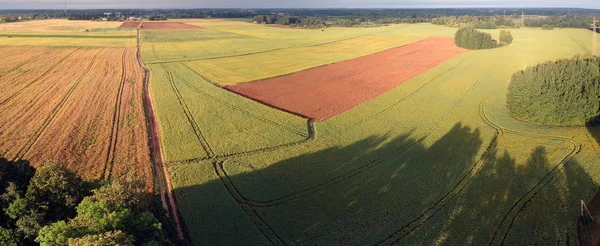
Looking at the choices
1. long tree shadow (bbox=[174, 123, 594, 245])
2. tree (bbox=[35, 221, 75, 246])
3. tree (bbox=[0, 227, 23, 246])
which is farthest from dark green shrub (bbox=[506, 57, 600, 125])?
tree (bbox=[0, 227, 23, 246])

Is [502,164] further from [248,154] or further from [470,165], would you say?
[248,154]

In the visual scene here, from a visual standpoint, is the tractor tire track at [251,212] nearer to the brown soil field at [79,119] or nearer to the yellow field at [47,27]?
the brown soil field at [79,119]

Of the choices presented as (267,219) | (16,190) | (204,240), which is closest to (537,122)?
(267,219)

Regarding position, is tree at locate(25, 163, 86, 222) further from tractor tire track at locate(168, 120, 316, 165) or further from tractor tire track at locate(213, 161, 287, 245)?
tractor tire track at locate(168, 120, 316, 165)

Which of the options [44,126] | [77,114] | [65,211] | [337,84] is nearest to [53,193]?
[65,211]

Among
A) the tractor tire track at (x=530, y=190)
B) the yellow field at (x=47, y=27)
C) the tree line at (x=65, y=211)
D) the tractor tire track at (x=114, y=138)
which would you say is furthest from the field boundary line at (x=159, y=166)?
the yellow field at (x=47, y=27)

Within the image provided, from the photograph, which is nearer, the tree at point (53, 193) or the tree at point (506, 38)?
the tree at point (53, 193)
